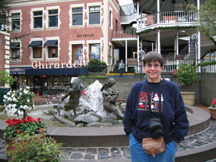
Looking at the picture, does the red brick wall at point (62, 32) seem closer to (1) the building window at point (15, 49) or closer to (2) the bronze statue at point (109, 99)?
(1) the building window at point (15, 49)

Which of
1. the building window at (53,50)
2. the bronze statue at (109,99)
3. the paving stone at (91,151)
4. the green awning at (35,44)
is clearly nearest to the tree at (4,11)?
the green awning at (35,44)

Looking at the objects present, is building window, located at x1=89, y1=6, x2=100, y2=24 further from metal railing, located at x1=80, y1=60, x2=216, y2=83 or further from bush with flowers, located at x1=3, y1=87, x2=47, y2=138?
bush with flowers, located at x1=3, y1=87, x2=47, y2=138

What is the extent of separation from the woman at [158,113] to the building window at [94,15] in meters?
21.2

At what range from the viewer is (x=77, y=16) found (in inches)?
888

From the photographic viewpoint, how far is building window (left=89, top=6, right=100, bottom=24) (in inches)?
867

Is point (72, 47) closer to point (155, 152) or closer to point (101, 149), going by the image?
point (101, 149)

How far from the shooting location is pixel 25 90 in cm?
418

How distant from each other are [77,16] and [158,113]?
883 inches

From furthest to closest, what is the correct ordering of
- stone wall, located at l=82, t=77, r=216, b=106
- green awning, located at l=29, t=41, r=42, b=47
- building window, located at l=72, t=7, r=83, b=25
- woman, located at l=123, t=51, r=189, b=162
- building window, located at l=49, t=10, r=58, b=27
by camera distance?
building window, located at l=49, t=10, r=58, b=27 < green awning, located at l=29, t=41, r=42, b=47 < building window, located at l=72, t=7, r=83, b=25 < stone wall, located at l=82, t=77, r=216, b=106 < woman, located at l=123, t=51, r=189, b=162

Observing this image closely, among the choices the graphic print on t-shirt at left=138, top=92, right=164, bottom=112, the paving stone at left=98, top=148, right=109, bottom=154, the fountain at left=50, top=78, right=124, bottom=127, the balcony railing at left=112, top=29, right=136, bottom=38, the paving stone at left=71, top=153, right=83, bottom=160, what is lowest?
the paving stone at left=71, top=153, right=83, bottom=160

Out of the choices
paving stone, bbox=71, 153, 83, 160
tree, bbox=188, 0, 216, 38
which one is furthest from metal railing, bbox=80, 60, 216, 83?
paving stone, bbox=71, 153, 83, 160

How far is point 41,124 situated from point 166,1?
22658mm

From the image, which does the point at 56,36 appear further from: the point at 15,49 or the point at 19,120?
the point at 19,120

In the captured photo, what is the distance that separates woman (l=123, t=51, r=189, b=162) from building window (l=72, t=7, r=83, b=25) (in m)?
21.8
